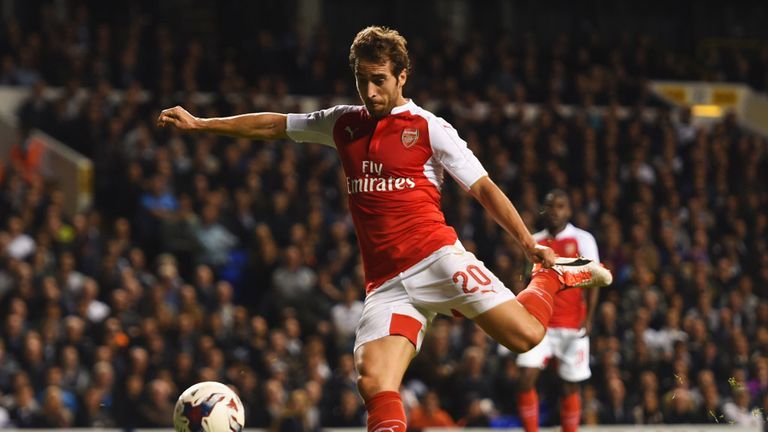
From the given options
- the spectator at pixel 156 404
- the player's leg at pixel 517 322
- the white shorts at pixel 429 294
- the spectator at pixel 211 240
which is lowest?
the spectator at pixel 156 404

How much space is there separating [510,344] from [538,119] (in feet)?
38.9

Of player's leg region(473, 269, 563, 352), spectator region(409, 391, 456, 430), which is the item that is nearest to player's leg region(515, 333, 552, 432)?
spectator region(409, 391, 456, 430)

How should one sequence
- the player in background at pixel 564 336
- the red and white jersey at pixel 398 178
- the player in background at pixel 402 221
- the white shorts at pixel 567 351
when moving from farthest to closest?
the white shorts at pixel 567 351
the player in background at pixel 564 336
the red and white jersey at pixel 398 178
the player in background at pixel 402 221

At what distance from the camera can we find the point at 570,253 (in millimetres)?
9953

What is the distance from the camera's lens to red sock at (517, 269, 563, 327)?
264 inches

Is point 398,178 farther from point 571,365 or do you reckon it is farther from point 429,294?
point 571,365

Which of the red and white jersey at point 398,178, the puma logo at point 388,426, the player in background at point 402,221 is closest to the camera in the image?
the puma logo at point 388,426

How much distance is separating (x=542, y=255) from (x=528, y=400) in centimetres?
377

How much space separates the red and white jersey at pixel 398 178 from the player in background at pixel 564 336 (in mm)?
3291

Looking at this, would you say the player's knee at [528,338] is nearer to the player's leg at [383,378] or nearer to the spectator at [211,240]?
the player's leg at [383,378]

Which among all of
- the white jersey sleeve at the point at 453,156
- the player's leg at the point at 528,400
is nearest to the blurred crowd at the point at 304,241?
the player's leg at the point at 528,400

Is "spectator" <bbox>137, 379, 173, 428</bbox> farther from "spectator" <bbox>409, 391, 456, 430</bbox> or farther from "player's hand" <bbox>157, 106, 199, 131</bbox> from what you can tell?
"player's hand" <bbox>157, 106, 199, 131</bbox>

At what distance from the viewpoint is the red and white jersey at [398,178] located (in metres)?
6.50

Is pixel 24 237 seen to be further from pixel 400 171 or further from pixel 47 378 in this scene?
pixel 400 171
